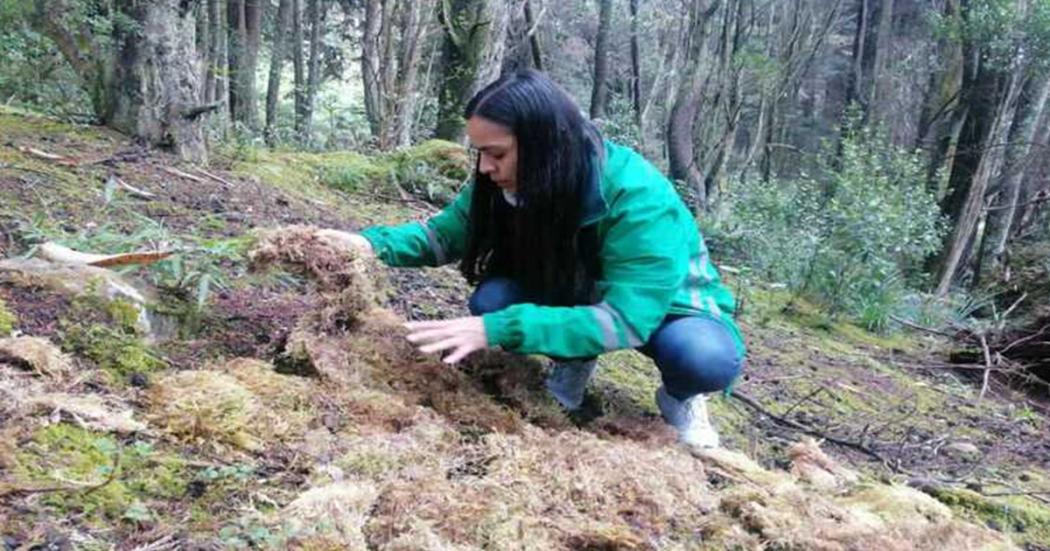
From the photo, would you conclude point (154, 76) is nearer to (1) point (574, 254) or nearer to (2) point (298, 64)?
(1) point (574, 254)

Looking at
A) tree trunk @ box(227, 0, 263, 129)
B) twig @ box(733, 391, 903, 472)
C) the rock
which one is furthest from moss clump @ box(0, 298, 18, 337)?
tree trunk @ box(227, 0, 263, 129)

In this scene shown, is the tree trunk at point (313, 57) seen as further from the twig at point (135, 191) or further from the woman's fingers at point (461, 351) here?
the woman's fingers at point (461, 351)

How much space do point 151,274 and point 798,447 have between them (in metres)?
1.89

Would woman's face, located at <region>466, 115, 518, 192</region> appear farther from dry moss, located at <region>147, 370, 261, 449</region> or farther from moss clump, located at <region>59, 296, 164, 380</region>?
moss clump, located at <region>59, 296, 164, 380</region>

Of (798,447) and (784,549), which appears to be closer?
(784,549)

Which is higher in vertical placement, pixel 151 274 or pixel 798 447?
pixel 151 274

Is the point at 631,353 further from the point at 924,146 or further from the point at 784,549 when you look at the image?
the point at 924,146

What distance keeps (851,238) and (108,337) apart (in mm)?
5713

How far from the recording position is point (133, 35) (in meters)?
4.53

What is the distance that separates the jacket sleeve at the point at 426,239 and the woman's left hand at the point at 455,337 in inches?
19.8

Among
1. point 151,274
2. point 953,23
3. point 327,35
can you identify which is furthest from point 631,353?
point 327,35

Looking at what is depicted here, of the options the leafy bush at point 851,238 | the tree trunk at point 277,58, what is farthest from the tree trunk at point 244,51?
the leafy bush at point 851,238

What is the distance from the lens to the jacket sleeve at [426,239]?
2428 mm

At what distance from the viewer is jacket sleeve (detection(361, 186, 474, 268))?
2.43 metres
